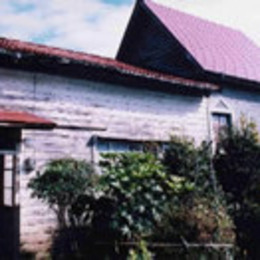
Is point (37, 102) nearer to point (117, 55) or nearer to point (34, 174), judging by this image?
point (34, 174)

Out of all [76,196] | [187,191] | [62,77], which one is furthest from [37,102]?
[187,191]

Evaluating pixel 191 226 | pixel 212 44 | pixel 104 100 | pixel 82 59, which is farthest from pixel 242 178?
pixel 212 44

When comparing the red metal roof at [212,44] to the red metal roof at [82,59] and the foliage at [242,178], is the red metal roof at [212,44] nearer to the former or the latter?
the red metal roof at [82,59]

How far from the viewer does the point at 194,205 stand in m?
10.1

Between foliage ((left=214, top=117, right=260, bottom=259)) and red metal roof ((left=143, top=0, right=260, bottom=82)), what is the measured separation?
12.0 ft

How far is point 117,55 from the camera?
1983cm

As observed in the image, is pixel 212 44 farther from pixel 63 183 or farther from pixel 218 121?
pixel 63 183

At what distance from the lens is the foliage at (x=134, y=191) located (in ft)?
26.9

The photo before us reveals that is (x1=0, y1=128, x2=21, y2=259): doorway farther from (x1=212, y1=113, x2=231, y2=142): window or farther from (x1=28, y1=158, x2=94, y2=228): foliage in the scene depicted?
(x1=212, y1=113, x2=231, y2=142): window

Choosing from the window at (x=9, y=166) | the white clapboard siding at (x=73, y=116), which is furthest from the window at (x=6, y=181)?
the white clapboard siding at (x=73, y=116)

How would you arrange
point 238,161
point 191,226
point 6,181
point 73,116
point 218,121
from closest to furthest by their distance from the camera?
point 191,226 → point 6,181 → point 73,116 → point 238,161 → point 218,121

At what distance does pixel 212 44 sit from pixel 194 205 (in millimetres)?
9957

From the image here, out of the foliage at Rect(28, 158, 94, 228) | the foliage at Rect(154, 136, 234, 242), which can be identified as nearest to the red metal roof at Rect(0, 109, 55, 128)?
the foliage at Rect(28, 158, 94, 228)

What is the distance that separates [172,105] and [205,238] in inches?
219
